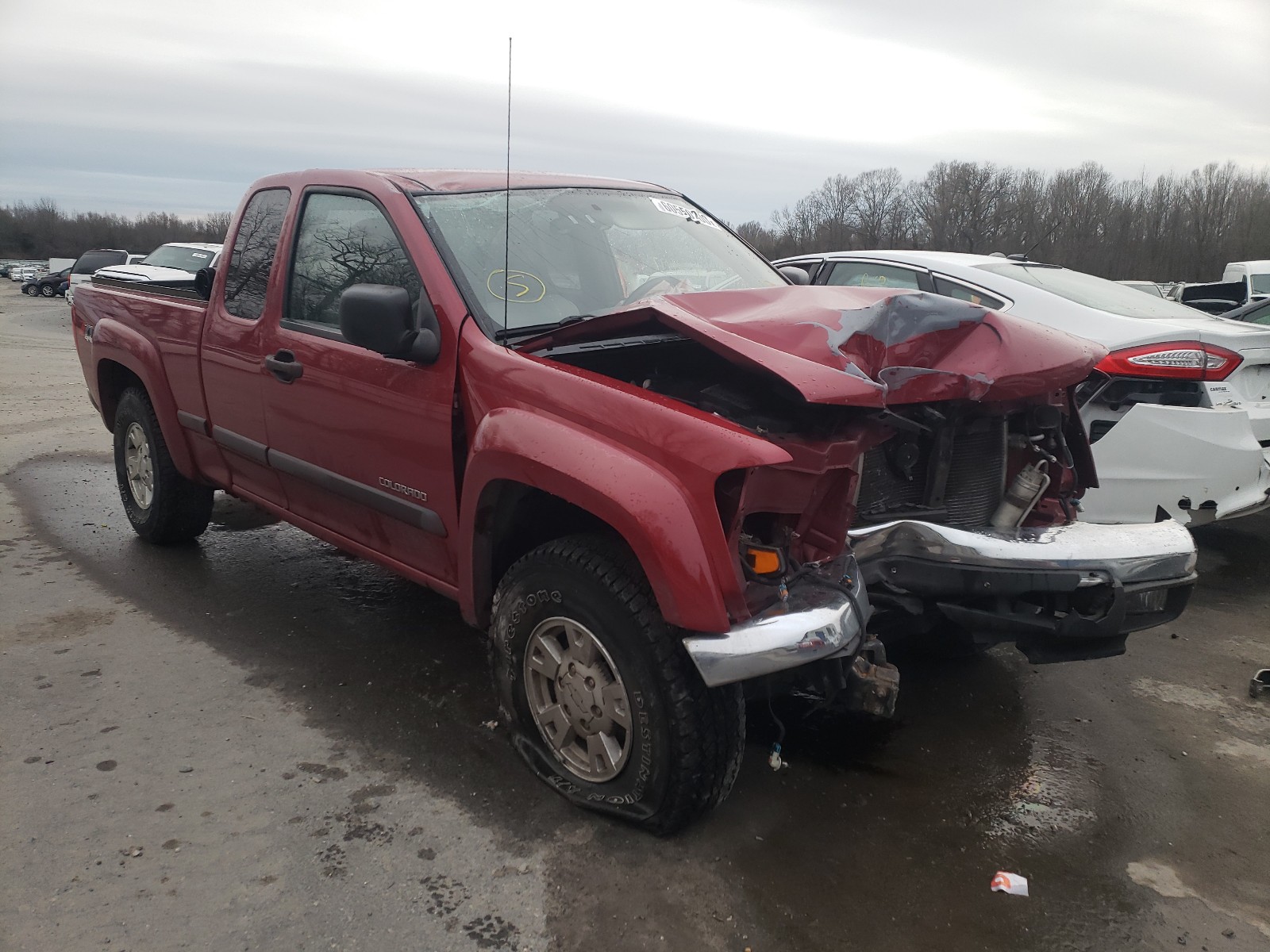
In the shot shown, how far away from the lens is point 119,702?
3.70 metres

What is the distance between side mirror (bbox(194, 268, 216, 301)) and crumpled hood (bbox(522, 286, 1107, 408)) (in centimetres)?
239

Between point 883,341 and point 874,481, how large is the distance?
47cm

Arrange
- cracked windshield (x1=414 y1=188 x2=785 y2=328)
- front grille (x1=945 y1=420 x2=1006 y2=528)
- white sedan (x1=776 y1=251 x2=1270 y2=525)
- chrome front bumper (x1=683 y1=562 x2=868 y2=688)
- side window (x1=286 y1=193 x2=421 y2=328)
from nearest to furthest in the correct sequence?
1. chrome front bumper (x1=683 y1=562 x2=868 y2=688)
2. front grille (x1=945 y1=420 x2=1006 y2=528)
3. cracked windshield (x1=414 y1=188 x2=785 y2=328)
4. side window (x1=286 y1=193 x2=421 y2=328)
5. white sedan (x1=776 y1=251 x2=1270 y2=525)

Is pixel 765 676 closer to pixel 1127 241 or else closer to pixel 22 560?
pixel 22 560

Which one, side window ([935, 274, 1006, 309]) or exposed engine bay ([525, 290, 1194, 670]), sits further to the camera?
side window ([935, 274, 1006, 309])

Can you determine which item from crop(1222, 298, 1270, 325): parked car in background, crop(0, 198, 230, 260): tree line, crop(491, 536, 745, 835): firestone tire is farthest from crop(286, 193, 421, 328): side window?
crop(0, 198, 230, 260): tree line

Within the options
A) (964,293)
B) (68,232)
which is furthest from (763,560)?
(68,232)

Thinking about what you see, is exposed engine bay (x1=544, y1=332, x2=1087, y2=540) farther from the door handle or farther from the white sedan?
the door handle

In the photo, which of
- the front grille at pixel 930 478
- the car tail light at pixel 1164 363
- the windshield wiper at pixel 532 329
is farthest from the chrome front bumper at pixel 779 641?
the car tail light at pixel 1164 363

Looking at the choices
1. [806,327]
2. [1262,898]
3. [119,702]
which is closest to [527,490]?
[806,327]

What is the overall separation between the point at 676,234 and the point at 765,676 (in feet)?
7.30

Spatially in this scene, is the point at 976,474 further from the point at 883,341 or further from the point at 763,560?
the point at 763,560

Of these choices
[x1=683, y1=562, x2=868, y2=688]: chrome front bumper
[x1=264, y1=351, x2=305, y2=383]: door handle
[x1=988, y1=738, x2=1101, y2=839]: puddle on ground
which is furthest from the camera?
[x1=264, y1=351, x2=305, y2=383]: door handle

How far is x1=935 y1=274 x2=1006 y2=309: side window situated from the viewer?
5.43 m
